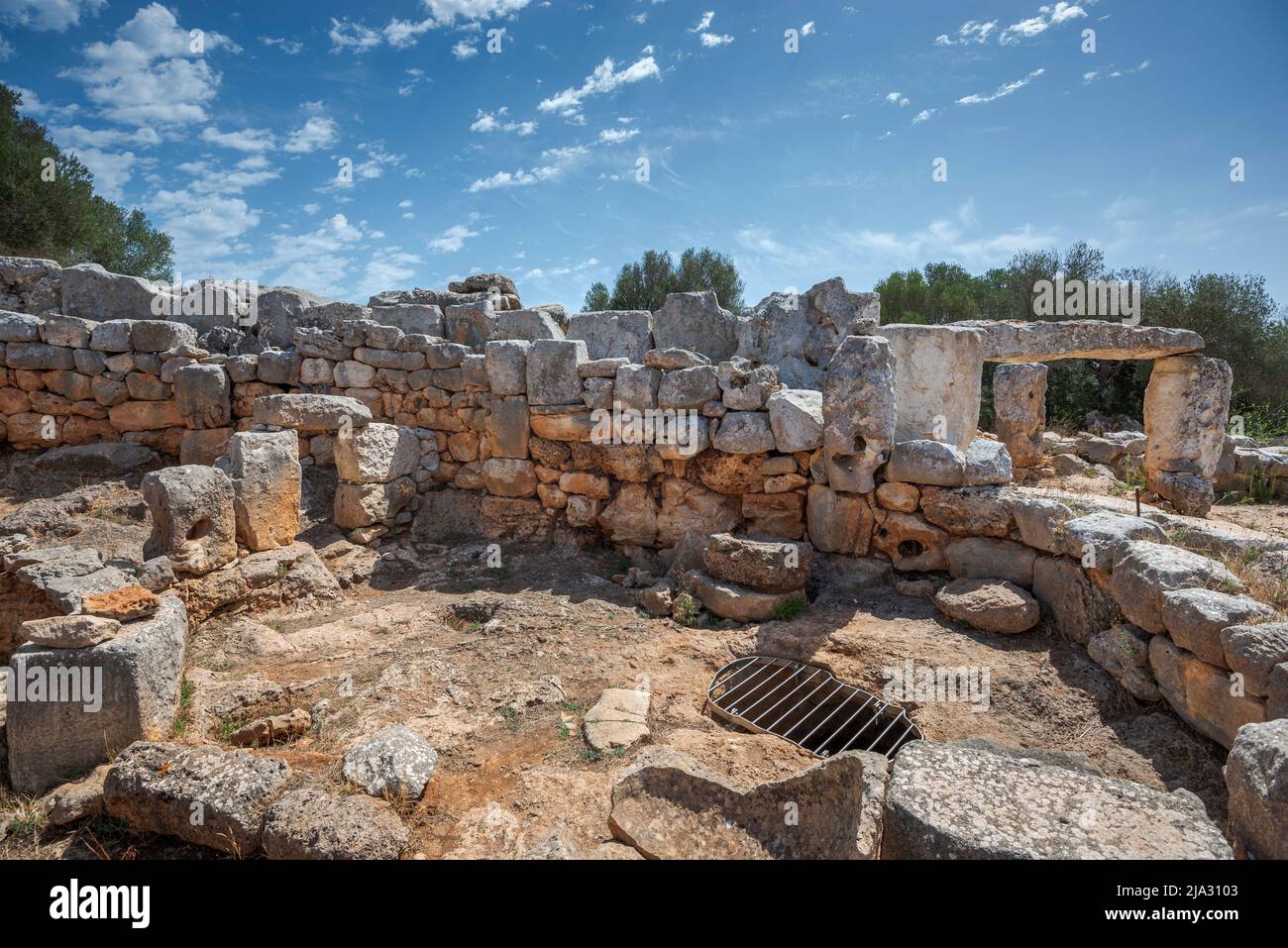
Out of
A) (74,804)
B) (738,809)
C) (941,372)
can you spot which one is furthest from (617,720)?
(941,372)

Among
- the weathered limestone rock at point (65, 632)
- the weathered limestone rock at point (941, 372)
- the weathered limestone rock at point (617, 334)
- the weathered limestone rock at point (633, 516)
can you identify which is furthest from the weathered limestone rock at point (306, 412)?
the weathered limestone rock at point (941, 372)

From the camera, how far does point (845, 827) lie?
2.43m

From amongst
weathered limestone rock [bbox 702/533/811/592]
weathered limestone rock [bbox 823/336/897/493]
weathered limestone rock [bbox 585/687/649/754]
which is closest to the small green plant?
weathered limestone rock [bbox 702/533/811/592]

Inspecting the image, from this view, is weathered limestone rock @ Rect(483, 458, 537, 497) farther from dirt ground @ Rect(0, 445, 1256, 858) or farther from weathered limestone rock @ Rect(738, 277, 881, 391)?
weathered limestone rock @ Rect(738, 277, 881, 391)

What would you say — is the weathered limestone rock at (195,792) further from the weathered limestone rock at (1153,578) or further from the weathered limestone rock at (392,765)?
the weathered limestone rock at (1153,578)

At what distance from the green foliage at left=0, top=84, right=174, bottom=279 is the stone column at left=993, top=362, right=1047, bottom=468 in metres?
16.2

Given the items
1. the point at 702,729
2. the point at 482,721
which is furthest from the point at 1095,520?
the point at 482,721

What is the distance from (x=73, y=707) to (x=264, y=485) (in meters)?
2.31

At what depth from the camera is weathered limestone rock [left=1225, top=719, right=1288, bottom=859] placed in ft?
6.30

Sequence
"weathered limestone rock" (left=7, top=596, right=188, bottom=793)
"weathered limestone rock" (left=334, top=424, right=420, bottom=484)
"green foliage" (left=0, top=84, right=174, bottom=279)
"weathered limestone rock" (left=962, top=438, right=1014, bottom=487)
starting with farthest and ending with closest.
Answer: "green foliage" (left=0, top=84, right=174, bottom=279) → "weathered limestone rock" (left=334, top=424, right=420, bottom=484) → "weathered limestone rock" (left=962, top=438, right=1014, bottom=487) → "weathered limestone rock" (left=7, top=596, right=188, bottom=793)

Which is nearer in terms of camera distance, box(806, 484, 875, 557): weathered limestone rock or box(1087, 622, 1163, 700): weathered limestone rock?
box(1087, 622, 1163, 700): weathered limestone rock

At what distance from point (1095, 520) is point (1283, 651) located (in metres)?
1.59

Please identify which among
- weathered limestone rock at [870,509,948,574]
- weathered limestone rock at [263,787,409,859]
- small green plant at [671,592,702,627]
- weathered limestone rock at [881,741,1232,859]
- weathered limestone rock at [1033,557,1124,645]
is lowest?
weathered limestone rock at [263,787,409,859]
